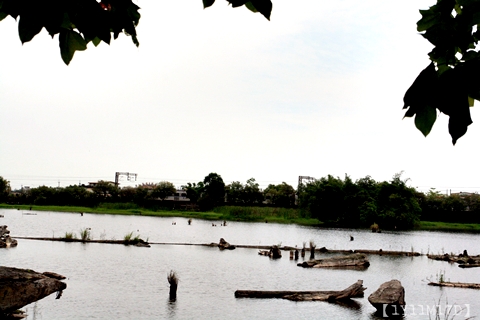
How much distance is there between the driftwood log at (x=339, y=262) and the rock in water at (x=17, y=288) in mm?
21194

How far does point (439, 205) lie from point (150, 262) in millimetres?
96023

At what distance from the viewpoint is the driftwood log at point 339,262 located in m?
31.7

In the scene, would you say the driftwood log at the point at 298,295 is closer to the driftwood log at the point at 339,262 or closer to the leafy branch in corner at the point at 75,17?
the driftwood log at the point at 339,262

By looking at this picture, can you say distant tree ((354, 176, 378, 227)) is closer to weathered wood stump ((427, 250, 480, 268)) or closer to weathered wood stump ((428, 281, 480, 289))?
weathered wood stump ((427, 250, 480, 268))

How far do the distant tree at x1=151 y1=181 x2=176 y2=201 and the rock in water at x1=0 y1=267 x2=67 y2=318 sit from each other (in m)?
122

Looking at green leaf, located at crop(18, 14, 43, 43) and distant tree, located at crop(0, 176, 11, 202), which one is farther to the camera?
distant tree, located at crop(0, 176, 11, 202)

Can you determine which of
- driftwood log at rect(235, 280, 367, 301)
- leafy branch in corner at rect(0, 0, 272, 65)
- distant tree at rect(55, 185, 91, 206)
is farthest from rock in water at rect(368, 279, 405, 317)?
distant tree at rect(55, 185, 91, 206)

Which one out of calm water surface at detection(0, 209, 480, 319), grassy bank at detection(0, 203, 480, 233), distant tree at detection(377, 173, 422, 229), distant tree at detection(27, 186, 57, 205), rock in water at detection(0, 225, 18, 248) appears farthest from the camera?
distant tree at detection(27, 186, 57, 205)

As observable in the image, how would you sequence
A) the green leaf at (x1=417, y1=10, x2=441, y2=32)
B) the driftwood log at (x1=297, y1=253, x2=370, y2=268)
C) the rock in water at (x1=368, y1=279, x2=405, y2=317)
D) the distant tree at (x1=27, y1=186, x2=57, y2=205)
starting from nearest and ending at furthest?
the green leaf at (x1=417, y1=10, x2=441, y2=32) < the rock in water at (x1=368, y1=279, x2=405, y2=317) < the driftwood log at (x1=297, y1=253, x2=370, y2=268) < the distant tree at (x1=27, y1=186, x2=57, y2=205)

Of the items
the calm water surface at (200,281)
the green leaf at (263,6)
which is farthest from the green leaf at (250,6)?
the calm water surface at (200,281)

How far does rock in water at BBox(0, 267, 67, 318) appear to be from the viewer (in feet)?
38.1

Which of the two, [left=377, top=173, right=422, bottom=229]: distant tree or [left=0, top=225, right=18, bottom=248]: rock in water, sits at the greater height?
[left=377, top=173, right=422, bottom=229]: distant tree

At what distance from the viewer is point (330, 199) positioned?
297 feet

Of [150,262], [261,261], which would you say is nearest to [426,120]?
[150,262]
